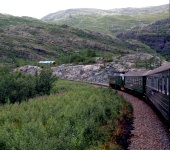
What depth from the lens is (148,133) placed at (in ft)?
52.2

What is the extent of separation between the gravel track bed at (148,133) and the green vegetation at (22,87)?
1686 cm

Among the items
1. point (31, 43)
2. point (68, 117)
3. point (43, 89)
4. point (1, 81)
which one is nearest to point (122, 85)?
point (43, 89)

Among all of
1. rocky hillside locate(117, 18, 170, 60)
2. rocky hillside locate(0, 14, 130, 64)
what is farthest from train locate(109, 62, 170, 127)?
rocky hillside locate(117, 18, 170, 60)

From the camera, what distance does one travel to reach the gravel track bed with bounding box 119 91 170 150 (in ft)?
44.6

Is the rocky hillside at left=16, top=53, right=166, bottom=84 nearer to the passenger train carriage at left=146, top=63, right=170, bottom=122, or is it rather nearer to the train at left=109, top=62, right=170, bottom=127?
the train at left=109, top=62, right=170, bottom=127

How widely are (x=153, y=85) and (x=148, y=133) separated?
16.5 ft

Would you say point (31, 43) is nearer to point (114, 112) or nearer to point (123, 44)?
point (123, 44)

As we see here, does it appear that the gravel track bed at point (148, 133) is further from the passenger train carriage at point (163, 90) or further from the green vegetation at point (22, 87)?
the green vegetation at point (22, 87)

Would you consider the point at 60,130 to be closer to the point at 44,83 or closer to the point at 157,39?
the point at 44,83

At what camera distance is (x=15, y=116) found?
1609 cm

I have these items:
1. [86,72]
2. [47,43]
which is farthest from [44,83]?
[47,43]

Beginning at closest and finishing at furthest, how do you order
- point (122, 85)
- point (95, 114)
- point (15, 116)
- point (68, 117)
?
point (68, 117)
point (15, 116)
point (95, 114)
point (122, 85)

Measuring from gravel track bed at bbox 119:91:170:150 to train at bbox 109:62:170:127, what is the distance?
2.35ft

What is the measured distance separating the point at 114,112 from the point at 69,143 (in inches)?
391
